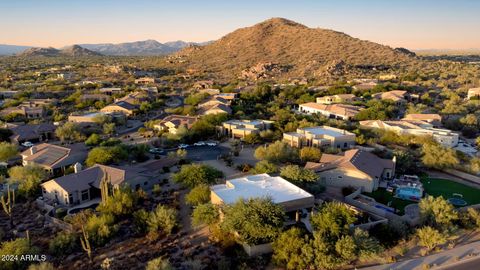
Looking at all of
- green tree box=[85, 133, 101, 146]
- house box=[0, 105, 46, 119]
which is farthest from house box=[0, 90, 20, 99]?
green tree box=[85, 133, 101, 146]

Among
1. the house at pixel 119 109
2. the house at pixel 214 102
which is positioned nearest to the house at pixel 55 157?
the house at pixel 119 109

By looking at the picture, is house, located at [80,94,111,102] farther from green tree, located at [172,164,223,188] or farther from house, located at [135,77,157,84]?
green tree, located at [172,164,223,188]

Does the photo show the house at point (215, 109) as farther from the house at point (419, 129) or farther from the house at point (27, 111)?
the house at point (27, 111)

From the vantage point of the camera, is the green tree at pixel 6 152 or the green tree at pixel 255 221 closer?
the green tree at pixel 255 221

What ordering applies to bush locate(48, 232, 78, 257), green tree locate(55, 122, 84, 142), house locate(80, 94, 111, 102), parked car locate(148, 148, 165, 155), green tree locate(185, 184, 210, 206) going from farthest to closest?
house locate(80, 94, 111, 102)
green tree locate(55, 122, 84, 142)
parked car locate(148, 148, 165, 155)
green tree locate(185, 184, 210, 206)
bush locate(48, 232, 78, 257)

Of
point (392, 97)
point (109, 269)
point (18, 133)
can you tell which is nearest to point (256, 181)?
point (109, 269)

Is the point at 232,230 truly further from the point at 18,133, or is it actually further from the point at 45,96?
the point at 45,96
